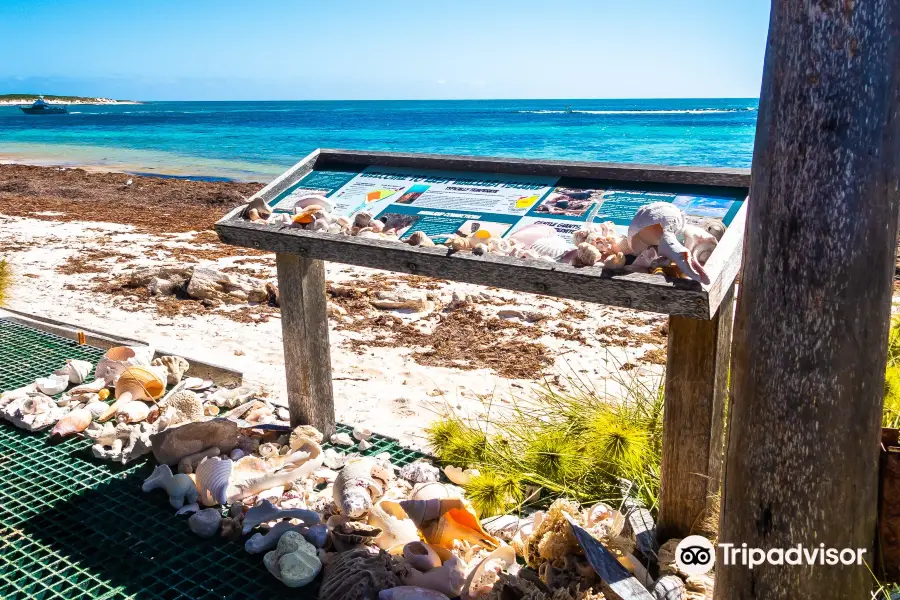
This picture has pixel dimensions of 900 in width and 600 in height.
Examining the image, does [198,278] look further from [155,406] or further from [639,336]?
[639,336]

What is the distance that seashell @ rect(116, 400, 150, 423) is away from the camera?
14.4 feet

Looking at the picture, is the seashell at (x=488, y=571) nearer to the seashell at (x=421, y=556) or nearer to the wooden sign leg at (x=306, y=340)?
the seashell at (x=421, y=556)

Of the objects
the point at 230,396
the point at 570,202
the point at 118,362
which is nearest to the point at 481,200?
the point at 570,202

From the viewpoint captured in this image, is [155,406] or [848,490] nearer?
[848,490]

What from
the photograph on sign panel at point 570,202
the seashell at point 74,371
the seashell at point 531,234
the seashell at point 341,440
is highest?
the photograph on sign panel at point 570,202

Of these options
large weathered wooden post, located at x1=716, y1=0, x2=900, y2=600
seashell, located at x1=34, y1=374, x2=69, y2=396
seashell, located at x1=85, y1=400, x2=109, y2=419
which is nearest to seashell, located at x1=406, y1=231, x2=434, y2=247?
large weathered wooden post, located at x1=716, y1=0, x2=900, y2=600

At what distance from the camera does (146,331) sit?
6.54 meters

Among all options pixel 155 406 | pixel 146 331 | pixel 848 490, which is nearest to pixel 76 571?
pixel 155 406

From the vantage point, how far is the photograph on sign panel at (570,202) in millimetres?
3154

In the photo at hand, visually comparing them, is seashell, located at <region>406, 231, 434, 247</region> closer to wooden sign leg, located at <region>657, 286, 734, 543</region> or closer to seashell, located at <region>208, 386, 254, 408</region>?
wooden sign leg, located at <region>657, 286, 734, 543</region>

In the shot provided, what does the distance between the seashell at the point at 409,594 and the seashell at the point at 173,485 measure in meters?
1.34

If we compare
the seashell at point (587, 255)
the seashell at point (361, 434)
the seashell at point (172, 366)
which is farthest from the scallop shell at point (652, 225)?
the seashell at point (172, 366)

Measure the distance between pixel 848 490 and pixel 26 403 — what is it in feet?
14.4

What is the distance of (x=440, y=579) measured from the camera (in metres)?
2.82
